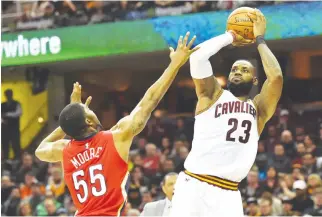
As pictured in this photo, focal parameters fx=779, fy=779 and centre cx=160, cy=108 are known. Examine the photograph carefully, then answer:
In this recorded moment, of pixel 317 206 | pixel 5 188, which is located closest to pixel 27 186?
pixel 5 188

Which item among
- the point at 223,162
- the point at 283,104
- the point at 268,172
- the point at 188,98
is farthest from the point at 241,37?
the point at 188,98

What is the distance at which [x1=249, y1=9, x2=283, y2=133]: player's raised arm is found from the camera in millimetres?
6418

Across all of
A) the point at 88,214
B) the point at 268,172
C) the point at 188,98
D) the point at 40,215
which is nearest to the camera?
the point at 88,214

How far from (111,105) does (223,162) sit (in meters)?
13.6

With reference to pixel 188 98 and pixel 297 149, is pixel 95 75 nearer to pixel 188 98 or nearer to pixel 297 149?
pixel 188 98

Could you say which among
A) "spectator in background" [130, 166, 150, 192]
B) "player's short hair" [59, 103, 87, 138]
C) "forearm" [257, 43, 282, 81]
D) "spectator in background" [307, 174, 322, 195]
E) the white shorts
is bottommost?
"spectator in background" [130, 166, 150, 192]

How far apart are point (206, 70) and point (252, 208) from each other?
597 centimetres

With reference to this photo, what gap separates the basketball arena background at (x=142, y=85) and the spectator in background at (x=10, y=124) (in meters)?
0.04

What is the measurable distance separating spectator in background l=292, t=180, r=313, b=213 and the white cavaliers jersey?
571cm

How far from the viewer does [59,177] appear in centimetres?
1499

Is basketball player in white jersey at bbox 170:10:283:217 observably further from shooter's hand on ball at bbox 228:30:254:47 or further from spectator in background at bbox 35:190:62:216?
spectator in background at bbox 35:190:62:216

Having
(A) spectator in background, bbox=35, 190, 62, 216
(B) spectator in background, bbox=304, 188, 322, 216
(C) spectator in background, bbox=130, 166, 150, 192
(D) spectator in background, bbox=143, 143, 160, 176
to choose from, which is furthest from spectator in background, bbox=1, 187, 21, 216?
(B) spectator in background, bbox=304, 188, 322, 216

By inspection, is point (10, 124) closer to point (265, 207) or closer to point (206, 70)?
point (265, 207)

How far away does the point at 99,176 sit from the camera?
571 centimetres
